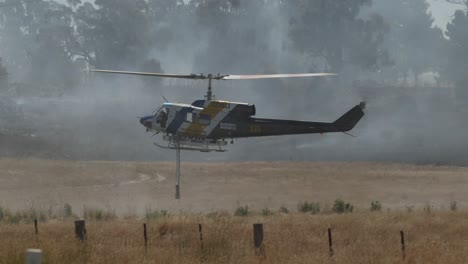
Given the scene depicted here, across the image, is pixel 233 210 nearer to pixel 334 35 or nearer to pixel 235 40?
pixel 334 35

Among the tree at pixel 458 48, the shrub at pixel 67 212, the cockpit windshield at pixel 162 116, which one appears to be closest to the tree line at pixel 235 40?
the tree at pixel 458 48

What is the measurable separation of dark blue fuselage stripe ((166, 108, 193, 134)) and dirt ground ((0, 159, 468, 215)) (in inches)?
268

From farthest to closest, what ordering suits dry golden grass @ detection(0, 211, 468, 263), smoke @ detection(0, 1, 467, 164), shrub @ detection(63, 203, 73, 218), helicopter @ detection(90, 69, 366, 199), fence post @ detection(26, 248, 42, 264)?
1. smoke @ detection(0, 1, 467, 164)
2. shrub @ detection(63, 203, 73, 218)
3. helicopter @ detection(90, 69, 366, 199)
4. dry golden grass @ detection(0, 211, 468, 263)
5. fence post @ detection(26, 248, 42, 264)

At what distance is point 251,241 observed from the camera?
90.4ft

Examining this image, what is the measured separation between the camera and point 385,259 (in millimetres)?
23234

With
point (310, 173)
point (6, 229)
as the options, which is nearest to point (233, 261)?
point (6, 229)

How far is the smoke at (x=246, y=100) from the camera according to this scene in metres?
91.9

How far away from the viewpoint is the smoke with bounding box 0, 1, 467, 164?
91.9m

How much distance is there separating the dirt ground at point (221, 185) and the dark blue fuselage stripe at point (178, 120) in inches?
268

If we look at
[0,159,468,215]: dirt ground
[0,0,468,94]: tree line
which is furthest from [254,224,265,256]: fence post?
[0,0,468,94]: tree line

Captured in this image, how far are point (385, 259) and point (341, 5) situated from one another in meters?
125

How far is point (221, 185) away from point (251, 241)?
101 ft

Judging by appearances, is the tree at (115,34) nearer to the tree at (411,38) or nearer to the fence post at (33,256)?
the tree at (411,38)

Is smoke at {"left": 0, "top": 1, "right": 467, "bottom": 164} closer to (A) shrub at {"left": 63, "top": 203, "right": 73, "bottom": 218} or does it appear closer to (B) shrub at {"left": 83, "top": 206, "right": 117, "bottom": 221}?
(A) shrub at {"left": 63, "top": 203, "right": 73, "bottom": 218}
